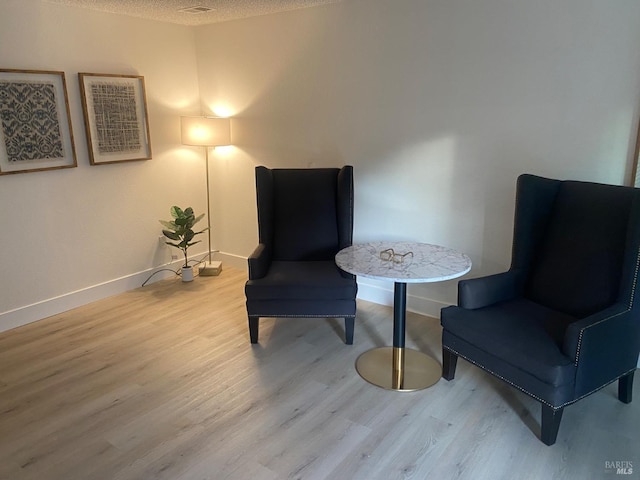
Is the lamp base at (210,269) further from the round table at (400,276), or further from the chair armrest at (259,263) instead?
the round table at (400,276)

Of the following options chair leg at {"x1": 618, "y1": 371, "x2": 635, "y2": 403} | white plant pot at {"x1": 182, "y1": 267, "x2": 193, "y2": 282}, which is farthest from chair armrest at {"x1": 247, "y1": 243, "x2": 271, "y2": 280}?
chair leg at {"x1": 618, "y1": 371, "x2": 635, "y2": 403}

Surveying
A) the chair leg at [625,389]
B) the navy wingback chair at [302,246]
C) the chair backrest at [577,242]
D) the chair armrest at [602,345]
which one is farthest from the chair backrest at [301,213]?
the chair leg at [625,389]

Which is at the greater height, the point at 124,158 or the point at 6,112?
the point at 6,112

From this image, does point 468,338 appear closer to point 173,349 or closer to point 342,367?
point 342,367

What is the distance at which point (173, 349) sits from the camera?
Result: 304 centimetres

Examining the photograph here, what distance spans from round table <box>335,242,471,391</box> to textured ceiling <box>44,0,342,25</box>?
76.7 inches

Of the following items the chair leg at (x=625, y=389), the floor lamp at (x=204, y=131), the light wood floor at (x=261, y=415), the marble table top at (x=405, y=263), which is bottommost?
the light wood floor at (x=261, y=415)

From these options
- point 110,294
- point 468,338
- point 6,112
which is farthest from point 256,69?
point 468,338

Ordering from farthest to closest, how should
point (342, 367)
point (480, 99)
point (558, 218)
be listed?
point (480, 99), point (342, 367), point (558, 218)

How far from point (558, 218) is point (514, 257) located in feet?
1.02

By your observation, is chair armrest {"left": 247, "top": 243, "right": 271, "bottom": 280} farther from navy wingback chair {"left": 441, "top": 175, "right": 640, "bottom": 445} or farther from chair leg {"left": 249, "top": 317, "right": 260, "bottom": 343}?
navy wingback chair {"left": 441, "top": 175, "right": 640, "bottom": 445}

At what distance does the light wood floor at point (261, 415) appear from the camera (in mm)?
2025

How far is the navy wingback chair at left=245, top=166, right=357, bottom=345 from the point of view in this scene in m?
2.95

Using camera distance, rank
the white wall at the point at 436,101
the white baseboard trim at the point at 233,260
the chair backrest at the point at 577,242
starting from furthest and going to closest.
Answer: the white baseboard trim at the point at 233,260 < the white wall at the point at 436,101 < the chair backrest at the point at 577,242
